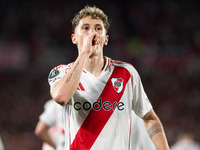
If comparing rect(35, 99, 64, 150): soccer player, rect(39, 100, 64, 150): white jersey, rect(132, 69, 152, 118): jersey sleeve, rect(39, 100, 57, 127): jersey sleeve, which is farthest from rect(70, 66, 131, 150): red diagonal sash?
rect(39, 100, 57, 127): jersey sleeve

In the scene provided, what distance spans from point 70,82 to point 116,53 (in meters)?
12.8

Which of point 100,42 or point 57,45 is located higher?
point 100,42

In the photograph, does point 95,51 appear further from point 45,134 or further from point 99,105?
point 45,134

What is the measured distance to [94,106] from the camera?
2.97m

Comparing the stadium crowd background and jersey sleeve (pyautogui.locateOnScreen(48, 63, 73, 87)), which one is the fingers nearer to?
jersey sleeve (pyautogui.locateOnScreen(48, 63, 73, 87))

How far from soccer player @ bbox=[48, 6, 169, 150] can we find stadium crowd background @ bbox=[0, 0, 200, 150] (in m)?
9.31

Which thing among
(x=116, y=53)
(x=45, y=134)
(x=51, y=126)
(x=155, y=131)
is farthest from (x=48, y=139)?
(x=116, y=53)

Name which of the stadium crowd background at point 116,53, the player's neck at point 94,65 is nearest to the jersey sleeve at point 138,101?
the player's neck at point 94,65

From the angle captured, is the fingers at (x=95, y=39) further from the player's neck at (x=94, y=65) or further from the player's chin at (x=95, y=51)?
the player's neck at (x=94, y=65)

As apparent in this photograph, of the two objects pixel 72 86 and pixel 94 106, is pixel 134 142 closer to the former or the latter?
pixel 94 106

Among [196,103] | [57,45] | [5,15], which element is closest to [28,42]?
[57,45]

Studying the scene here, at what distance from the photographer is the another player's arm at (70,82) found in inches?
105

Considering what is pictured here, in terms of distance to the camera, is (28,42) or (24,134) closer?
(24,134)

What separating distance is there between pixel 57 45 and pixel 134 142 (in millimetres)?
12651
